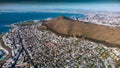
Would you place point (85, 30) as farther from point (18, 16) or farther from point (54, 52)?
point (18, 16)

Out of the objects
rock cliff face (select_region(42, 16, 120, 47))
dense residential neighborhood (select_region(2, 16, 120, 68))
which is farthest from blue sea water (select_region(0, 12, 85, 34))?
dense residential neighborhood (select_region(2, 16, 120, 68))

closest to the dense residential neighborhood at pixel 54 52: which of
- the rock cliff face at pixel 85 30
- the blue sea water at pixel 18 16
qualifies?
the rock cliff face at pixel 85 30

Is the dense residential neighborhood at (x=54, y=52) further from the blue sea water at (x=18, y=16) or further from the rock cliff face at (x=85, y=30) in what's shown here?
the blue sea water at (x=18, y=16)

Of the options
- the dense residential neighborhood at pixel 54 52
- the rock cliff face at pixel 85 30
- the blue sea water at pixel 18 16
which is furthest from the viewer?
the blue sea water at pixel 18 16

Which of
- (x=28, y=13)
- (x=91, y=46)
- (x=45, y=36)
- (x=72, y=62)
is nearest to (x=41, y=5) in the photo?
(x=28, y=13)

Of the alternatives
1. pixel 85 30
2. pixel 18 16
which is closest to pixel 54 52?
pixel 85 30

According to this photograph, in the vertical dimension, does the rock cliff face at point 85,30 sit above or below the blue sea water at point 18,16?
below

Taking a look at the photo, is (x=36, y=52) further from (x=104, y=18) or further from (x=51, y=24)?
(x=104, y=18)

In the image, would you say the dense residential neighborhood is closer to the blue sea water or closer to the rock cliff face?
the rock cliff face
